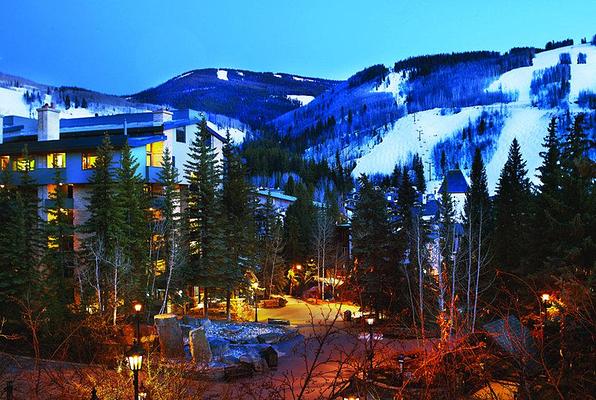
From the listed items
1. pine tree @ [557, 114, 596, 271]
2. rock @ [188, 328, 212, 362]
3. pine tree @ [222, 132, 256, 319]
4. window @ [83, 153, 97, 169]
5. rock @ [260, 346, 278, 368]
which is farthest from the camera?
window @ [83, 153, 97, 169]

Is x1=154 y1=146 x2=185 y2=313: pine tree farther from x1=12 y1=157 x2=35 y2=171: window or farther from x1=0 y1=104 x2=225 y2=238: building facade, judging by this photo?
x1=12 y1=157 x2=35 y2=171: window

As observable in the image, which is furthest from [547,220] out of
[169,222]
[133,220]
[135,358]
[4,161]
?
[4,161]

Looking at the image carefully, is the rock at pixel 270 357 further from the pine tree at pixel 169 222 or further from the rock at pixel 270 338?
the pine tree at pixel 169 222

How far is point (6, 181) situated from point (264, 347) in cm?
1691

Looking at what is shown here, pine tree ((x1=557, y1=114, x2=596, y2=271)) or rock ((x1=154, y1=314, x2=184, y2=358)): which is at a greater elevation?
pine tree ((x1=557, y1=114, x2=596, y2=271))

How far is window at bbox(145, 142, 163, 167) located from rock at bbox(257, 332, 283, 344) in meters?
14.0

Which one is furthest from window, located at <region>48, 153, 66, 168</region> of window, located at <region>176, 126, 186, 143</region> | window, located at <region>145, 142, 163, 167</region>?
window, located at <region>176, 126, 186, 143</region>

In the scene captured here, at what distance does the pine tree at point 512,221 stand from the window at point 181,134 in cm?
2103

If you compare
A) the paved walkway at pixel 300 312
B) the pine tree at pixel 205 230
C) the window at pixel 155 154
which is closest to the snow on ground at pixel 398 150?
the paved walkway at pixel 300 312

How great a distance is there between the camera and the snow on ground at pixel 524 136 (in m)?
150

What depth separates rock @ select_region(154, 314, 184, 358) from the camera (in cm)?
2072

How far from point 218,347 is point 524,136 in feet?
553

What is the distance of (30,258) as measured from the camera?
25.2 m

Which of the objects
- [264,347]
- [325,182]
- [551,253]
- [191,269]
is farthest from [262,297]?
[325,182]
